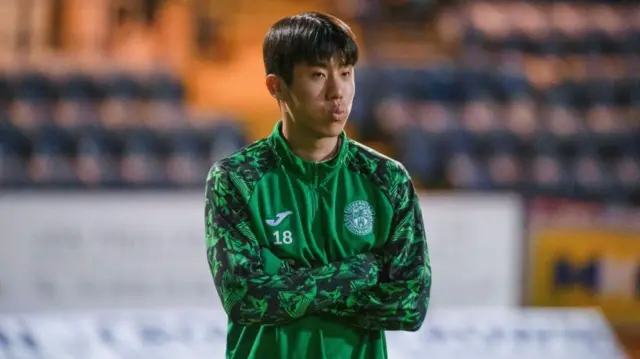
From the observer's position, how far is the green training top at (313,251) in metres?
1.53

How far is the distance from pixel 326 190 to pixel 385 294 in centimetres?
20

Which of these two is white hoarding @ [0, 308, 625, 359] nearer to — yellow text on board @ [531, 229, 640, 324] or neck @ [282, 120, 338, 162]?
neck @ [282, 120, 338, 162]

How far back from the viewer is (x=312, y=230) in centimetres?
155

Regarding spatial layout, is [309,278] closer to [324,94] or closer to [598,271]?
[324,94]

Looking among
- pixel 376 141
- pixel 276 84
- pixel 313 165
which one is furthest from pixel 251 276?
pixel 376 141

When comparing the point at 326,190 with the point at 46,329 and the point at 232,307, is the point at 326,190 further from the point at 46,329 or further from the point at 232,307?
the point at 46,329

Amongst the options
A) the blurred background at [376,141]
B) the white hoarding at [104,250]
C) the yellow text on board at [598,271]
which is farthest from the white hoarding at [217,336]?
the yellow text on board at [598,271]

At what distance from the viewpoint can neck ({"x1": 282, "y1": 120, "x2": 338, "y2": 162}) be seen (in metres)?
1.55

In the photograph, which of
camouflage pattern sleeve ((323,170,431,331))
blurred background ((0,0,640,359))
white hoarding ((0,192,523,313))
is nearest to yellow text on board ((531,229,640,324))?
blurred background ((0,0,640,359))

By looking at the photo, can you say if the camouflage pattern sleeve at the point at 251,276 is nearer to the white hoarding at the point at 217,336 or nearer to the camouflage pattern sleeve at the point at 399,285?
the camouflage pattern sleeve at the point at 399,285

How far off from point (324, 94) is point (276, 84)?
9 centimetres

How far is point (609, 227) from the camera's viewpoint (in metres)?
7.06

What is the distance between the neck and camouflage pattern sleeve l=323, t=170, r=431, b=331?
0.13 meters

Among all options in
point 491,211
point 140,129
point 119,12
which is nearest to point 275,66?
point 491,211
